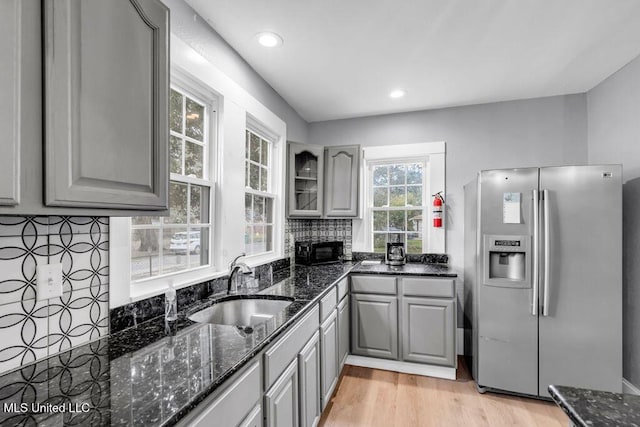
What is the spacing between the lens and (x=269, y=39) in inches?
80.3

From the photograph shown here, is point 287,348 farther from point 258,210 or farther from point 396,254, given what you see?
point 396,254

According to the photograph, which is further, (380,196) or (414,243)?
(380,196)

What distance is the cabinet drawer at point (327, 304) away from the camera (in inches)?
79.5

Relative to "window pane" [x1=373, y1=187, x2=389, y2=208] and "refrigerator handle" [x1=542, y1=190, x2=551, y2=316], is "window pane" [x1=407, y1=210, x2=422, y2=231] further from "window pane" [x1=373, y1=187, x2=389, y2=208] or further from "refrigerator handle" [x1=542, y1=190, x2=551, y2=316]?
"refrigerator handle" [x1=542, y1=190, x2=551, y2=316]

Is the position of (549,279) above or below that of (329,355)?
above

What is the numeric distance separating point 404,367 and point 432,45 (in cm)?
262

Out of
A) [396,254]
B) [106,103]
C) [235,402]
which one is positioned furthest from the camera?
[396,254]

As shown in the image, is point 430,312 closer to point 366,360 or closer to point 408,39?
point 366,360

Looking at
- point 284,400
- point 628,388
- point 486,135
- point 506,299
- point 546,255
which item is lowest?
point 628,388

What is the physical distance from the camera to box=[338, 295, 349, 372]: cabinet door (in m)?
2.47

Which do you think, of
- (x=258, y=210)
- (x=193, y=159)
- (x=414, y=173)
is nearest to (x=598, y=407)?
(x=193, y=159)

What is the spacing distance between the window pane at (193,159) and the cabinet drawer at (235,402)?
1221mm

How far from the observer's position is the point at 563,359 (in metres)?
2.23

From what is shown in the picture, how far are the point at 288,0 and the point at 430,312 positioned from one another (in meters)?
2.53
